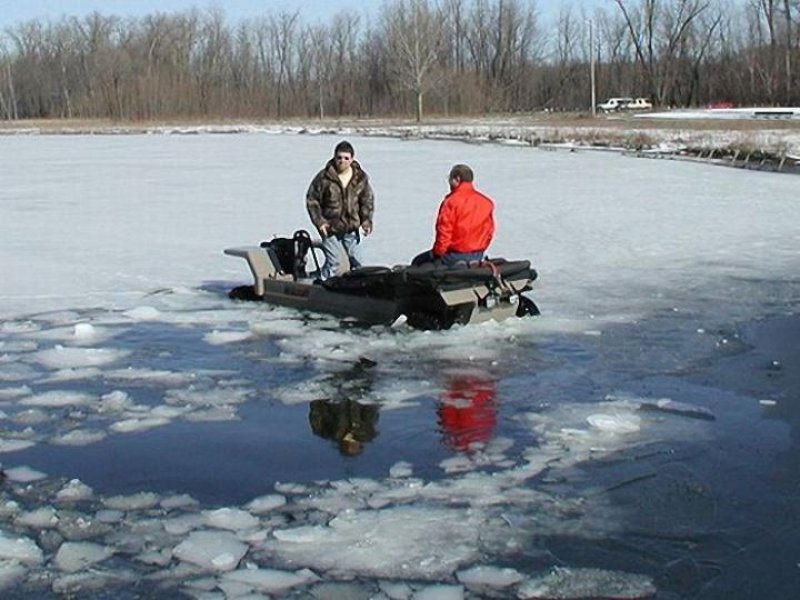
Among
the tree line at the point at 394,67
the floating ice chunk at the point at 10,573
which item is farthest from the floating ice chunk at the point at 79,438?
the tree line at the point at 394,67

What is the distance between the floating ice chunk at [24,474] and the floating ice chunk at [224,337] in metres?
3.15

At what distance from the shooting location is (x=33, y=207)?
19984 millimetres

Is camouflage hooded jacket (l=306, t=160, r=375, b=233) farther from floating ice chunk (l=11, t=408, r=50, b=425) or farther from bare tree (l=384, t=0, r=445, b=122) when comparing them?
bare tree (l=384, t=0, r=445, b=122)

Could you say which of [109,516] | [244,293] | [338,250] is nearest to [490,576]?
[109,516]

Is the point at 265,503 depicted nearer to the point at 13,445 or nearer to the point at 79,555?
the point at 79,555

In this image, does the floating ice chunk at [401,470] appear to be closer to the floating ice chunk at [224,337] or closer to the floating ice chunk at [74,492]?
the floating ice chunk at [74,492]

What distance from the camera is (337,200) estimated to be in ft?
33.4

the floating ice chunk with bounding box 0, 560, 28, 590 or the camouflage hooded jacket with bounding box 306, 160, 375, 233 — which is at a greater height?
the camouflage hooded jacket with bounding box 306, 160, 375, 233

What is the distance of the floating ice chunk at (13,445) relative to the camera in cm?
600

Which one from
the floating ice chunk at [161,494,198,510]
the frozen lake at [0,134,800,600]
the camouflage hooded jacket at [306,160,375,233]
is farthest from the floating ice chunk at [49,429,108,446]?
the camouflage hooded jacket at [306,160,375,233]

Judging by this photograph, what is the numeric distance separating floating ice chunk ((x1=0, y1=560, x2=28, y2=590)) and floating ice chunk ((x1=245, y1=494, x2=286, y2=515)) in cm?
103

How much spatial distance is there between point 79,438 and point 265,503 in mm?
1621

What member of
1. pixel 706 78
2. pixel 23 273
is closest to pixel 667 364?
pixel 23 273

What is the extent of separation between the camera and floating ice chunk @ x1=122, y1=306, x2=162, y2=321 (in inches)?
386
